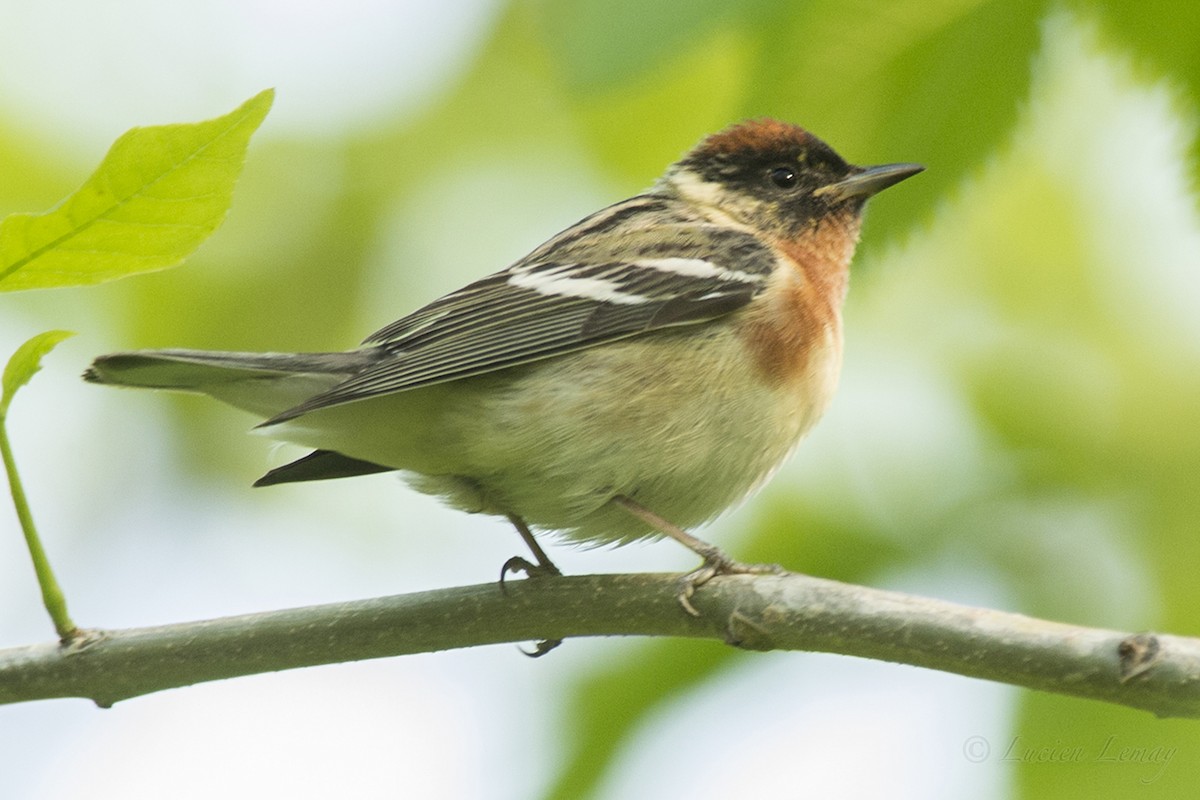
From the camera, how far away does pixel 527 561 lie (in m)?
4.39

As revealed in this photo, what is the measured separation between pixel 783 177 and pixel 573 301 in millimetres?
1367

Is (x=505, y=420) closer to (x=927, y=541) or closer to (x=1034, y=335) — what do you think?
(x=927, y=541)

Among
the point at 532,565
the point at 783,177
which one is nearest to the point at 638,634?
the point at 532,565

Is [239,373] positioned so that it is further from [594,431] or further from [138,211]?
[138,211]

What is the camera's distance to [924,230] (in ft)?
9.99

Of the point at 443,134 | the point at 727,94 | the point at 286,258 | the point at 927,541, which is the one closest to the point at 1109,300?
the point at 927,541

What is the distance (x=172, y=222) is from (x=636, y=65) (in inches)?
38.1

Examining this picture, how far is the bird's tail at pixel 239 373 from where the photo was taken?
3.84m

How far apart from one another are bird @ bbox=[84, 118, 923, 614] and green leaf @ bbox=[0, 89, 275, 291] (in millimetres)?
1420

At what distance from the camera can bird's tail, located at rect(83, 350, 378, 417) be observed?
3.84 meters

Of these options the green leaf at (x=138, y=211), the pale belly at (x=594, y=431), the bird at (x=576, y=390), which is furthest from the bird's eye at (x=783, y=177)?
the green leaf at (x=138, y=211)

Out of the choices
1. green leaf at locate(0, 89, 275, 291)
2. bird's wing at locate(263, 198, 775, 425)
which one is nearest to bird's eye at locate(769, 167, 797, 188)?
bird's wing at locate(263, 198, 775, 425)

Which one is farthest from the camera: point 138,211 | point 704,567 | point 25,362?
point 704,567

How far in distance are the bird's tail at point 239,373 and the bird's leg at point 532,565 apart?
2.57ft
